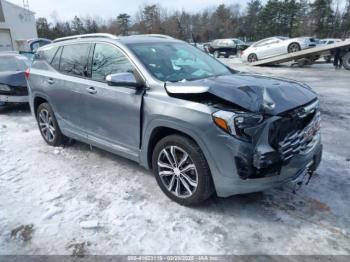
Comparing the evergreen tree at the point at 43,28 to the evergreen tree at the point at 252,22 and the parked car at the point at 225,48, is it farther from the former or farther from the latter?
the evergreen tree at the point at 252,22

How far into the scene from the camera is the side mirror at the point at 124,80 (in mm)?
3190

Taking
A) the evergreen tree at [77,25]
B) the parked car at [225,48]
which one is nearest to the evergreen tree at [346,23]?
the parked car at [225,48]

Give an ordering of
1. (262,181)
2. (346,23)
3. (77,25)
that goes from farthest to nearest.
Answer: (77,25)
(346,23)
(262,181)

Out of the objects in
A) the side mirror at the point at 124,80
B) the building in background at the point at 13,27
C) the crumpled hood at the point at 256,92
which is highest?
the building in background at the point at 13,27

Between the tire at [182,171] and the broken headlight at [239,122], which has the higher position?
the broken headlight at [239,122]

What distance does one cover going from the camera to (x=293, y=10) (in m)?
62.3

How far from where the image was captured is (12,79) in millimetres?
7777

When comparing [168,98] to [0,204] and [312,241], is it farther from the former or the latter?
[0,204]

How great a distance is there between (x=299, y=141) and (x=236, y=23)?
72.1m

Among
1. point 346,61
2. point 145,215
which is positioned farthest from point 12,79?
point 346,61

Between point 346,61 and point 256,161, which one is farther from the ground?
point 256,161

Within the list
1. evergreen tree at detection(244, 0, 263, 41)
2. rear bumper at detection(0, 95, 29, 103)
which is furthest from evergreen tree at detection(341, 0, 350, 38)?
rear bumper at detection(0, 95, 29, 103)

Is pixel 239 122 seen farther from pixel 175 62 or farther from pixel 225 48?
pixel 225 48

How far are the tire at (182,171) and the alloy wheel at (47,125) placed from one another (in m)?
2.60
